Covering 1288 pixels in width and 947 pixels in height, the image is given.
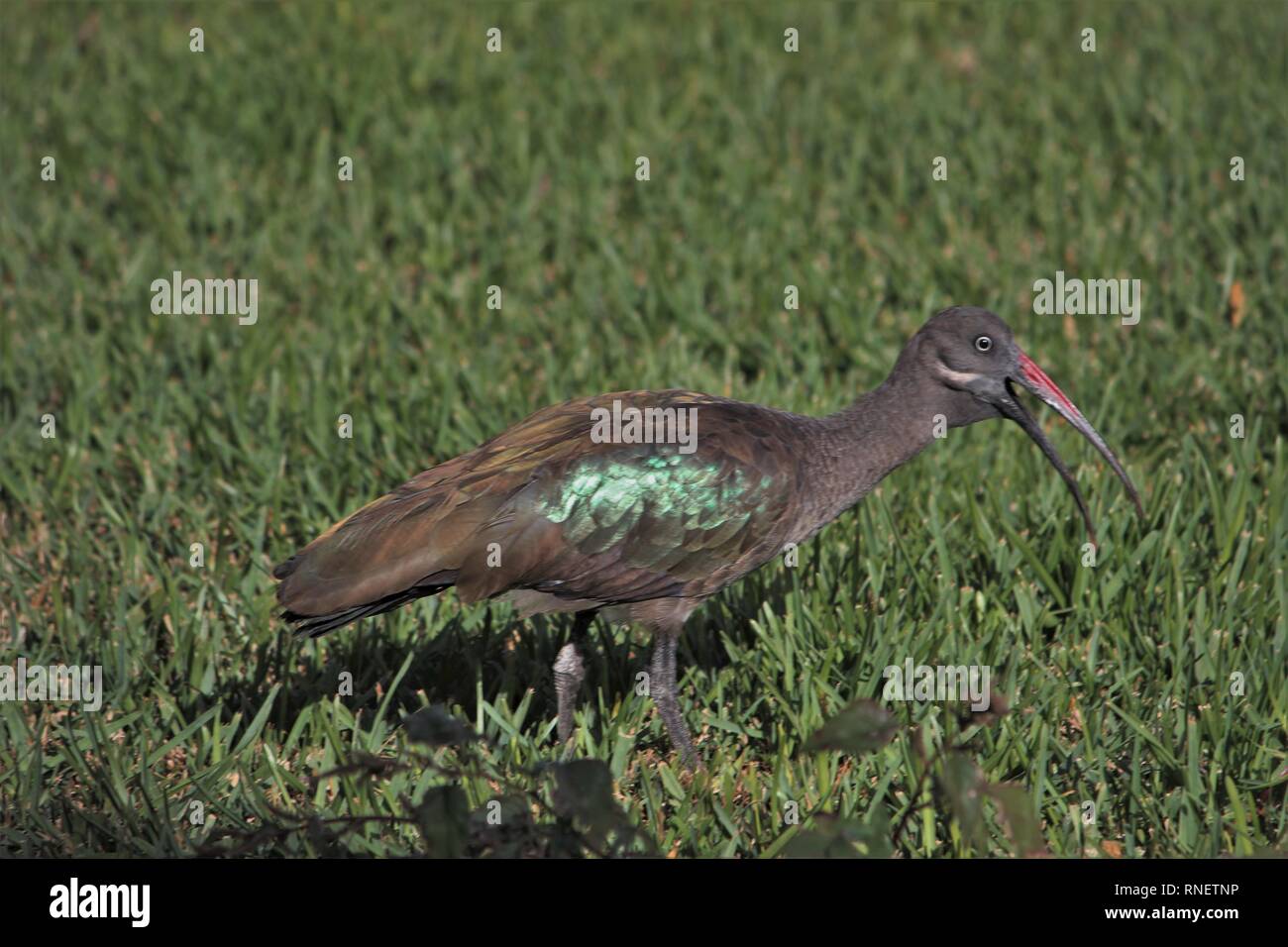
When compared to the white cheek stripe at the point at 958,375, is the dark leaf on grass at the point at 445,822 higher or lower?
lower

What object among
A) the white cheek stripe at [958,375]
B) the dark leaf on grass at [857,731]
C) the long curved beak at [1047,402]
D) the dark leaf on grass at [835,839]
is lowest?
the dark leaf on grass at [835,839]

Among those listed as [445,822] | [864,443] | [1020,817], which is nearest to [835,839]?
[1020,817]

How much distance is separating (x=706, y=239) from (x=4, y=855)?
4.92 meters

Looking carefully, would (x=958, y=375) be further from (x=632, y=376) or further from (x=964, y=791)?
(x=632, y=376)

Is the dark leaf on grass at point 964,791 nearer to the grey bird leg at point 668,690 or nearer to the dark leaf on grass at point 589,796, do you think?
the dark leaf on grass at point 589,796

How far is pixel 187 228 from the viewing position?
848 cm

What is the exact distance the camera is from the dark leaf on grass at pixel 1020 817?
3.19 m

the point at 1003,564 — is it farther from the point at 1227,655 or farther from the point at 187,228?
the point at 187,228

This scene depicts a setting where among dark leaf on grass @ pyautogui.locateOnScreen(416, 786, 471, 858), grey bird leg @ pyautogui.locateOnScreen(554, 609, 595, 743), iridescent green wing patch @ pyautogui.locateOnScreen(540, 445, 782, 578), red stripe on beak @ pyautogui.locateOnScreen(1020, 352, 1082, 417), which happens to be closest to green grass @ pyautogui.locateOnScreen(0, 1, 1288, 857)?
dark leaf on grass @ pyautogui.locateOnScreen(416, 786, 471, 858)

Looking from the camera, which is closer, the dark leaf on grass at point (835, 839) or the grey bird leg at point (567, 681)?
the dark leaf on grass at point (835, 839)

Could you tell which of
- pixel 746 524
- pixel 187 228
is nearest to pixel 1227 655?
pixel 746 524

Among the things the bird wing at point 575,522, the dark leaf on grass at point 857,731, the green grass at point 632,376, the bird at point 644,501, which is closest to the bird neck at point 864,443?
the bird at point 644,501

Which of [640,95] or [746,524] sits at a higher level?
[640,95]

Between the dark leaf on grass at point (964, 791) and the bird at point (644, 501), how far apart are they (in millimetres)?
1408
